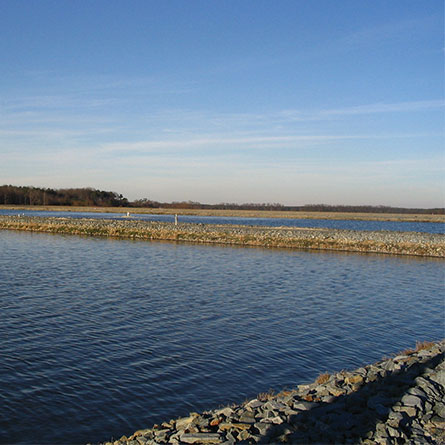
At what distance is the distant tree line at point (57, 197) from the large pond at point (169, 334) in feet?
506

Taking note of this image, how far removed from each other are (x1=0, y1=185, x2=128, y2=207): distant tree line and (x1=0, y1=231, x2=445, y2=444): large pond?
506ft

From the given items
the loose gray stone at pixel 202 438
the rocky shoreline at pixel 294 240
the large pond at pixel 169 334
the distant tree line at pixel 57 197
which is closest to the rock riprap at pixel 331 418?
the loose gray stone at pixel 202 438

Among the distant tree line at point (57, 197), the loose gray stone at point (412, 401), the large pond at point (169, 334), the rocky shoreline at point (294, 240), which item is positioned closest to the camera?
the loose gray stone at point (412, 401)

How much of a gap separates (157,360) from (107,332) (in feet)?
8.41

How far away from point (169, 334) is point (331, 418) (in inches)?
251

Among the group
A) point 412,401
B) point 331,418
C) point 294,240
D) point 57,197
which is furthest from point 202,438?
point 57,197

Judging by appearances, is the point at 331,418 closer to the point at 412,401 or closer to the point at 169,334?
the point at 412,401

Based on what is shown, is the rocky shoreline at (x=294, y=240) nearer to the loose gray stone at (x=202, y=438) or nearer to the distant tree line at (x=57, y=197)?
the loose gray stone at (x=202, y=438)

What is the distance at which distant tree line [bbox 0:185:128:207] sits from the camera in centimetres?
16725

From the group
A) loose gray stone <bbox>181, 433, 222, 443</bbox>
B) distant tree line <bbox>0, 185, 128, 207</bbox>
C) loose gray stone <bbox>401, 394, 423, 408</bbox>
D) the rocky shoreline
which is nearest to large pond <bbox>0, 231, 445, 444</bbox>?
loose gray stone <bbox>181, 433, 222, 443</bbox>

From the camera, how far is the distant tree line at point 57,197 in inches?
6585

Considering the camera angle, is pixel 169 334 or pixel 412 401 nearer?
pixel 412 401

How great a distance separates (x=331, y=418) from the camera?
21.2 feet

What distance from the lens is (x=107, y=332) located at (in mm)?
12109
